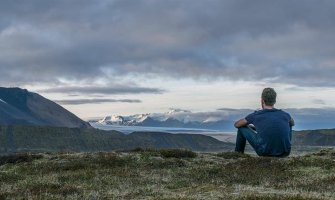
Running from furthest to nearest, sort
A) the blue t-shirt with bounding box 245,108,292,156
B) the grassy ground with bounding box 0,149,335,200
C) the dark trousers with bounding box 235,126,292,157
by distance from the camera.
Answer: the dark trousers with bounding box 235,126,292,157 → the blue t-shirt with bounding box 245,108,292,156 → the grassy ground with bounding box 0,149,335,200

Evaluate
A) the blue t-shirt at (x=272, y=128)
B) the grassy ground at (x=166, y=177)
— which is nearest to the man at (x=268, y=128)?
the blue t-shirt at (x=272, y=128)

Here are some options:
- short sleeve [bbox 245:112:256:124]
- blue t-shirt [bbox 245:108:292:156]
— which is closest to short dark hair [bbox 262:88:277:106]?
blue t-shirt [bbox 245:108:292:156]

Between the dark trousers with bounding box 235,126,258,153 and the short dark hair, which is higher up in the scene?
the short dark hair

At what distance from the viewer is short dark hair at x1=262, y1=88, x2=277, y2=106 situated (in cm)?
2252

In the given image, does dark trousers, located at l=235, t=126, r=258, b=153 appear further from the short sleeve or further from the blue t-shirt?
the short sleeve

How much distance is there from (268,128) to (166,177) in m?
A: 5.28

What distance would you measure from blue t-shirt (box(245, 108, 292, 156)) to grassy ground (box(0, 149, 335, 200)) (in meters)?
0.83

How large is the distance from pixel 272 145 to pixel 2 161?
1728cm

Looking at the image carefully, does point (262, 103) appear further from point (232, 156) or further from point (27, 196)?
point (27, 196)

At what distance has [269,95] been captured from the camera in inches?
888

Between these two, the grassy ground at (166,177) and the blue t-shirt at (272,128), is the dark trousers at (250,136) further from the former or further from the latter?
the grassy ground at (166,177)

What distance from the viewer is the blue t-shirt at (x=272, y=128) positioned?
22.5 m

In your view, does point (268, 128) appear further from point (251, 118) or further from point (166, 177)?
point (166, 177)

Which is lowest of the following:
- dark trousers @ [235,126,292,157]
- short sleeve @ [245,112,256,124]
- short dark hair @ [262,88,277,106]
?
dark trousers @ [235,126,292,157]
